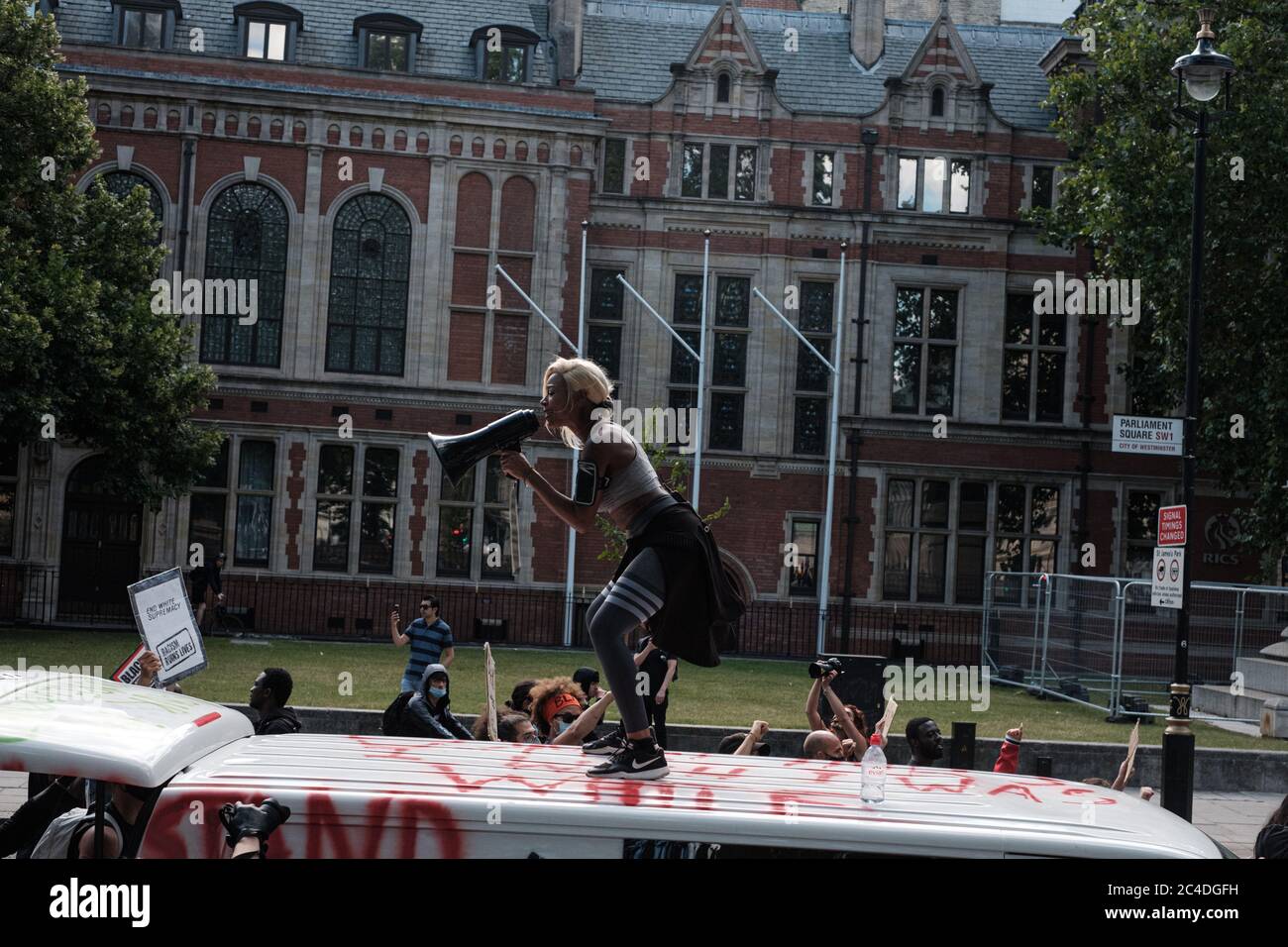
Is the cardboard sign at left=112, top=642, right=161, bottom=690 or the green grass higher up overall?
the cardboard sign at left=112, top=642, right=161, bottom=690

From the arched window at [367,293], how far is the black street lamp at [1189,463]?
2060 cm

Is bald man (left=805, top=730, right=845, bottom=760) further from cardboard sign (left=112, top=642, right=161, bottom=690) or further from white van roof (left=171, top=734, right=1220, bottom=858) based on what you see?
cardboard sign (left=112, top=642, right=161, bottom=690)

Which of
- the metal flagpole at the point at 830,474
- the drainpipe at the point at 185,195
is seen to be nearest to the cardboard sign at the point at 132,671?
the metal flagpole at the point at 830,474

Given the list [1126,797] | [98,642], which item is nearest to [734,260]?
[98,642]

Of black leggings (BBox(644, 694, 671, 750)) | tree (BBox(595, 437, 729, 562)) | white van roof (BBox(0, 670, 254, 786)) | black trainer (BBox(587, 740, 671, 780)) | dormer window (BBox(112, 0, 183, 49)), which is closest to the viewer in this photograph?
white van roof (BBox(0, 670, 254, 786))

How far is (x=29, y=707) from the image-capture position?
412cm

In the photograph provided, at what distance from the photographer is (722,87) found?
33.7 meters

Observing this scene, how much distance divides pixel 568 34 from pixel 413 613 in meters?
14.5

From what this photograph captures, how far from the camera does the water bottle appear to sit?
415 cm

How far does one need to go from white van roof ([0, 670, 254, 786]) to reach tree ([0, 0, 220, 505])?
2061cm

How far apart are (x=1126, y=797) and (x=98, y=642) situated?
22.9 meters

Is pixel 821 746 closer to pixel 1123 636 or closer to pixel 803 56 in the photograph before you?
pixel 1123 636

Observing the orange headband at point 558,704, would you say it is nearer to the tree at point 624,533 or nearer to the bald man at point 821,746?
the bald man at point 821,746

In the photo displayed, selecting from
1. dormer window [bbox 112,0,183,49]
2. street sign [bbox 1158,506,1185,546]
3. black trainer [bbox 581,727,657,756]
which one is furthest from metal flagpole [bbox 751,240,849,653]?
black trainer [bbox 581,727,657,756]
